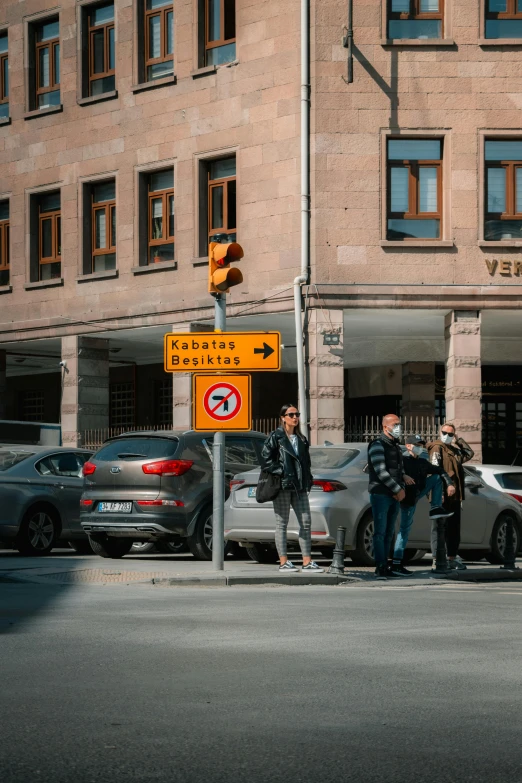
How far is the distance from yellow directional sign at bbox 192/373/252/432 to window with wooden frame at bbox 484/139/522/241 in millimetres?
14089

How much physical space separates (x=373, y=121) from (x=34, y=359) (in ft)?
41.8

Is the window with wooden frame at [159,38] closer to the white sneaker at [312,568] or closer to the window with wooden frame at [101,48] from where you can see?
the window with wooden frame at [101,48]

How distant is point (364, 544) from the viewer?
17062 mm

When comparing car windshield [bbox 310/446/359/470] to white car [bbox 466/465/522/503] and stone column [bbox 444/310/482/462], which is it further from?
stone column [bbox 444/310/482/462]

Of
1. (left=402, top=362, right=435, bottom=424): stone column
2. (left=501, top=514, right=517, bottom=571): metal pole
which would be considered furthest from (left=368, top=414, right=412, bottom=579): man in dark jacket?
(left=402, top=362, right=435, bottom=424): stone column

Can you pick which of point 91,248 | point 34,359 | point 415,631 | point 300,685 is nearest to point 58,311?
point 91,248

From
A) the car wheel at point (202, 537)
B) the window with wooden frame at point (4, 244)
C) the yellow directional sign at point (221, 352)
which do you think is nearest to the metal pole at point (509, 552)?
the car wheel at point (202, 537)

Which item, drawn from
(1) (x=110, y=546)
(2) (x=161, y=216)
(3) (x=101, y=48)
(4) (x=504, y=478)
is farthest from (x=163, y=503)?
(3) (x=101, y=48)

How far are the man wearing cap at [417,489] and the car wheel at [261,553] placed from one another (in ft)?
7.88

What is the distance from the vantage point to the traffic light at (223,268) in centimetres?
1492

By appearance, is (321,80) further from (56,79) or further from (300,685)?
(300,685)

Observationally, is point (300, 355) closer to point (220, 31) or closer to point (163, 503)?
point (220, 31)

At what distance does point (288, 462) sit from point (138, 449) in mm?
3270

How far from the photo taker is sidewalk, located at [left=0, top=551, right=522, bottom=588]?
1428 centimetres
